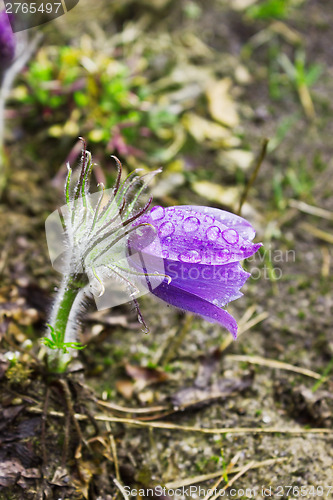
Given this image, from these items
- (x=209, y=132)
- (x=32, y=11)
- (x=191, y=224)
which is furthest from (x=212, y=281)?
(x=32, y=11)

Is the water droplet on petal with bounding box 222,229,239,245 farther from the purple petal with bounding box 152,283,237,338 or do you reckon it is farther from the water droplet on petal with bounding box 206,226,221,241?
the purple petal with bounding box 152,283,237,338

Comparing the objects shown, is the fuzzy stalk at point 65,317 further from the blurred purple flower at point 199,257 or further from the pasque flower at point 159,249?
the blurred purple flower at point 199,257

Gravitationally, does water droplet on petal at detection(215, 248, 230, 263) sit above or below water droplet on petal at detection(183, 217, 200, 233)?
below

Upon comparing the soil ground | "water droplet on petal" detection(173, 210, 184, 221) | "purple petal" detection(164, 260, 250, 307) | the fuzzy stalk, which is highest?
"water droplet on petal" detection(173, 210, 184, 221)

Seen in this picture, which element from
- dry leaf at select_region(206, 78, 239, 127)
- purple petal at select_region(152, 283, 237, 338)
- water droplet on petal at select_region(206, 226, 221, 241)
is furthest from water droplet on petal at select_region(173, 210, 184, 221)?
dry leaf at select_region(206, 78, 239, 127)

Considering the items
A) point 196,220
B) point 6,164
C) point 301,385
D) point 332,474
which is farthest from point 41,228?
point 332,474

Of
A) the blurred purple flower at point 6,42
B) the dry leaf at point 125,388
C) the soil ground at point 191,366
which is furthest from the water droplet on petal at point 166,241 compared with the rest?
the blurred purple flower at point 6,42

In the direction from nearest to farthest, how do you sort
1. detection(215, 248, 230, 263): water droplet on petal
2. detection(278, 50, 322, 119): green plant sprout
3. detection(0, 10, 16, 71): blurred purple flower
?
detection(215, 248, 230, 263): water droplet on petal → detection(0, 10, 16, 71): blurred purple flower → detection(278, 50, 322, 119): green plant sprout

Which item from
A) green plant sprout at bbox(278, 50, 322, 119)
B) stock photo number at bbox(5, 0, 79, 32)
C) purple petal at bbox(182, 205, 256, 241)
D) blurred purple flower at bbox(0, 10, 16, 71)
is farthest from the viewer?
green plant sprout at bbox(278, 50, 322, 119)
